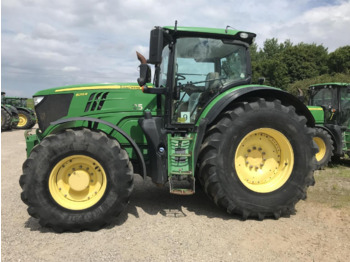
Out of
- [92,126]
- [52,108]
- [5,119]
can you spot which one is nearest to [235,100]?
[92,126]

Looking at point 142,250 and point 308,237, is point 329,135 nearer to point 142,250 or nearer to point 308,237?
point 308,237

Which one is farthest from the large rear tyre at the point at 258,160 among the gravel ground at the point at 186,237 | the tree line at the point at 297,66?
the tree line at the point at 297,66

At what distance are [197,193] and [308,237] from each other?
1928 millimetres

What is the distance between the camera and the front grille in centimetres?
417

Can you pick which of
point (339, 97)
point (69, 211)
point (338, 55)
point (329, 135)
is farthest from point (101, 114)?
point (338, 55)

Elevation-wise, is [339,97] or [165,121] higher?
[339,97]

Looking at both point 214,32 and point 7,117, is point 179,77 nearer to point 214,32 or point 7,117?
point 214,32

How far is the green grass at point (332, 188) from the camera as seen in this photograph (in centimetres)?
441

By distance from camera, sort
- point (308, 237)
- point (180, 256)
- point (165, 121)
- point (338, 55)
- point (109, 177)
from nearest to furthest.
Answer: point (180, 256) < point (308, 237) < point (109, 177) < point (165, 121) < point (338, 55)

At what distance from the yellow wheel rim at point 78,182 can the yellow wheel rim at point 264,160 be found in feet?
5.80

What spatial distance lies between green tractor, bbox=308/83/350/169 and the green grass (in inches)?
17.6

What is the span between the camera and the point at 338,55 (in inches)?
1021

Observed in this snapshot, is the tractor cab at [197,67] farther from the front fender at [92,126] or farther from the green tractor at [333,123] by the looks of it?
the green tractor at [333,123]

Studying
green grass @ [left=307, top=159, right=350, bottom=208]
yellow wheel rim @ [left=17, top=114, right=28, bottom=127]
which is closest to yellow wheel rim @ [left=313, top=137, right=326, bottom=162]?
green grass @ [left=307, top=159, right=350, bottom=208]
